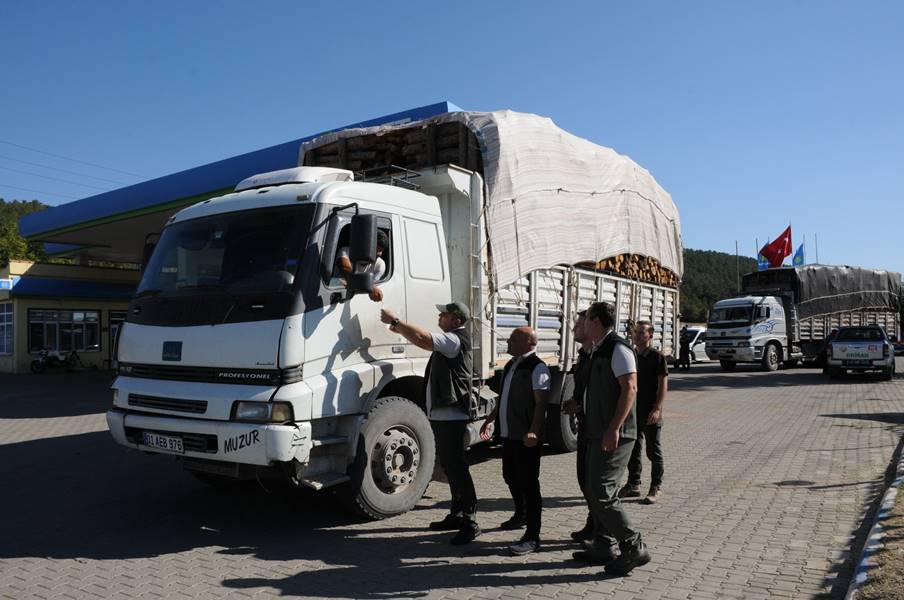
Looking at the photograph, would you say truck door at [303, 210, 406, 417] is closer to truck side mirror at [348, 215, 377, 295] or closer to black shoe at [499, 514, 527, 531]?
truck side mirror at [348, 215, 377, 295]

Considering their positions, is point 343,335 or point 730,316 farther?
point 730,316

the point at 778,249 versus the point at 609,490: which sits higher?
the point at 778,249

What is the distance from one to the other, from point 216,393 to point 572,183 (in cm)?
505

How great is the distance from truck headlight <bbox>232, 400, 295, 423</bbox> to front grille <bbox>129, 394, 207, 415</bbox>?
0.38 metres

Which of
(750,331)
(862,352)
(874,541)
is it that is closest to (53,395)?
(874,541)

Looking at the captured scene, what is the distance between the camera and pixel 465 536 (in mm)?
5176

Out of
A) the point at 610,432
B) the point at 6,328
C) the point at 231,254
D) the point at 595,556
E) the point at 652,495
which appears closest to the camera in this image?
the point at 610,432

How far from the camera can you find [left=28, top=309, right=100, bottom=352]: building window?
25469 millimetres

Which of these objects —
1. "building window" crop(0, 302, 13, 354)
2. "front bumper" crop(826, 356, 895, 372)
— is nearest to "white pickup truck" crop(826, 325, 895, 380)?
"front bumper" crop(826, 356, 895, 372)

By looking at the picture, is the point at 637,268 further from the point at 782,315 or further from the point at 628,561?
the point at 782,315

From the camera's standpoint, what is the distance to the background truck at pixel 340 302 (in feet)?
16.3

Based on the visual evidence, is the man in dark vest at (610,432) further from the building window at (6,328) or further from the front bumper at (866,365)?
the building window at (6,328)

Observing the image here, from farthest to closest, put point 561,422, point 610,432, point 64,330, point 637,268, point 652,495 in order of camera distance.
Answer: point 64,330 < point 637,268 < point 561,422 < point 652,495 < point 610,432

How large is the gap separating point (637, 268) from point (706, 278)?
9693 cm
